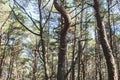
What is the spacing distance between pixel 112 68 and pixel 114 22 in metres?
17.2

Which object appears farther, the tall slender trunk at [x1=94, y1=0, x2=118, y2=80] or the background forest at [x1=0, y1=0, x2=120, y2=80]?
the tall slender trunk at [x1=94, y1=0, x2=118, y2=80]

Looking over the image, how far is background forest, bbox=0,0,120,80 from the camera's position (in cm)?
438

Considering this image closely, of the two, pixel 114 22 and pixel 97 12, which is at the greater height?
pixel 114 22

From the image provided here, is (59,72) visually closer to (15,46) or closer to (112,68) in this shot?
(112,68)

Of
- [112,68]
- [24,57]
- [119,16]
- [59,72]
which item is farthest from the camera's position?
[24,57]

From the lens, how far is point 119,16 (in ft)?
75.5

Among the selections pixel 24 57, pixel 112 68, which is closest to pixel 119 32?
pixel 24 57

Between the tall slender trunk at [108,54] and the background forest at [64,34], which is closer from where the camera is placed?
the background forest at [64,34]

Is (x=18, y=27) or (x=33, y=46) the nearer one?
(x=18, y=27)

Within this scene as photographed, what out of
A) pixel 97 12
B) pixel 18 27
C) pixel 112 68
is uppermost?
pixel 18 27

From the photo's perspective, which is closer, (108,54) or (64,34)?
(64,34)

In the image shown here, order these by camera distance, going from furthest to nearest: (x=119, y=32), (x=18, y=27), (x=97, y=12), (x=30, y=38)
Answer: (x=30, y=38) < (x=119, y=32) < (x=18, y=27) < (x=97, y=12)

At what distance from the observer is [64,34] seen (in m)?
4.14

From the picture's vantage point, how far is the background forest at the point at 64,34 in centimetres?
438
